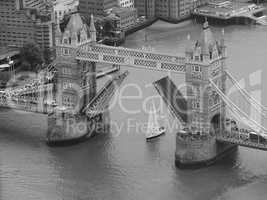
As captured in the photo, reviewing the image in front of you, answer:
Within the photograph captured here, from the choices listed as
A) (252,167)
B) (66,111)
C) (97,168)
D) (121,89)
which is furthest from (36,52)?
(252,167)

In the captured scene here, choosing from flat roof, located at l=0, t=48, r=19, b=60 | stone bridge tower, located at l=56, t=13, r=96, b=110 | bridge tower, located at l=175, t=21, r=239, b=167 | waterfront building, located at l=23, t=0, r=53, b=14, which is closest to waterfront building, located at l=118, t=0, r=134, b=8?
waterfront building, located at l=23, t=0, r=53, b=14

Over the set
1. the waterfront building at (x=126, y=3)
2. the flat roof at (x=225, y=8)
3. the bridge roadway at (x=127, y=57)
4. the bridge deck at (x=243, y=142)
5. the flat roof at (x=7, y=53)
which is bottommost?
the bridge deck at (x=243, y=142)

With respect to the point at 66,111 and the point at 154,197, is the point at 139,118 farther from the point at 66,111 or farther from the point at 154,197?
the point at 154,197

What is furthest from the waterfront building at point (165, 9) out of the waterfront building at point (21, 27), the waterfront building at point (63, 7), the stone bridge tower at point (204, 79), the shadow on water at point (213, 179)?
the shadow on water at point (213, 179)

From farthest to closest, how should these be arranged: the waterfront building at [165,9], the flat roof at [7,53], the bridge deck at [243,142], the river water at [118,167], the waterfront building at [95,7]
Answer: the waterfront building at [165,9] → the waterfront building at [95,7] → the flat roof at [7,53] → the bridge deck at [243,142] → the river water at [118,167]

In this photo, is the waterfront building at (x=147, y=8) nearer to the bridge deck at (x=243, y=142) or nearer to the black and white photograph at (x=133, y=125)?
the black and white photograph at (x=133, y=125)

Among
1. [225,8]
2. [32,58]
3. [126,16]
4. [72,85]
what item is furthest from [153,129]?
[225,8]
